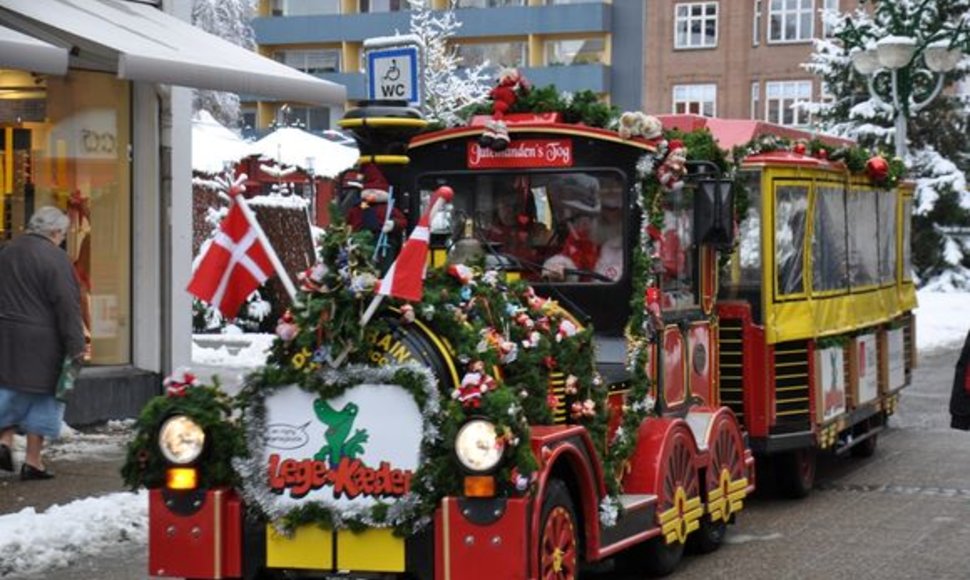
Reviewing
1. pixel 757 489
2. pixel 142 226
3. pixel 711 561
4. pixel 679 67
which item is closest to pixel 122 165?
pixel 142 226

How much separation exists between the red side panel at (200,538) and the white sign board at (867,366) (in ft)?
22.3

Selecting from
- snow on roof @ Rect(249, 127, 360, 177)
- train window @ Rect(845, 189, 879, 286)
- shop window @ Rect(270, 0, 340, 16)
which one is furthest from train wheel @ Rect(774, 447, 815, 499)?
shop window @ Rect(270, 0, 340, 16)

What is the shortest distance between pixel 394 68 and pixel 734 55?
166 ft

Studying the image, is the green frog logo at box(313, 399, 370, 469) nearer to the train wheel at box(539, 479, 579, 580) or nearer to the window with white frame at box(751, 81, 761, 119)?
the train wheel at box(539, 479, 579, 580)

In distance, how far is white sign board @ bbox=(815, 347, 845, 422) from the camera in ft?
37.8

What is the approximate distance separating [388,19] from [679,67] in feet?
38.5

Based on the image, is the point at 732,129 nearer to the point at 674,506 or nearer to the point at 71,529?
the point at 674,506

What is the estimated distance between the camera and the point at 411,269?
671 cm

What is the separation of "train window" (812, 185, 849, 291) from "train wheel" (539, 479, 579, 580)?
4967mm

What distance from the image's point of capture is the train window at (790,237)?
443 inches

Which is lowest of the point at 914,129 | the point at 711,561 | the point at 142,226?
the point at 711,561

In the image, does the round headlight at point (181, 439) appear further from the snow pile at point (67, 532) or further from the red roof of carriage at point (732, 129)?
the red roof of carriage at point (732, 129)

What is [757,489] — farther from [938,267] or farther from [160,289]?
[938,267]

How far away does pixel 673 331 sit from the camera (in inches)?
373
